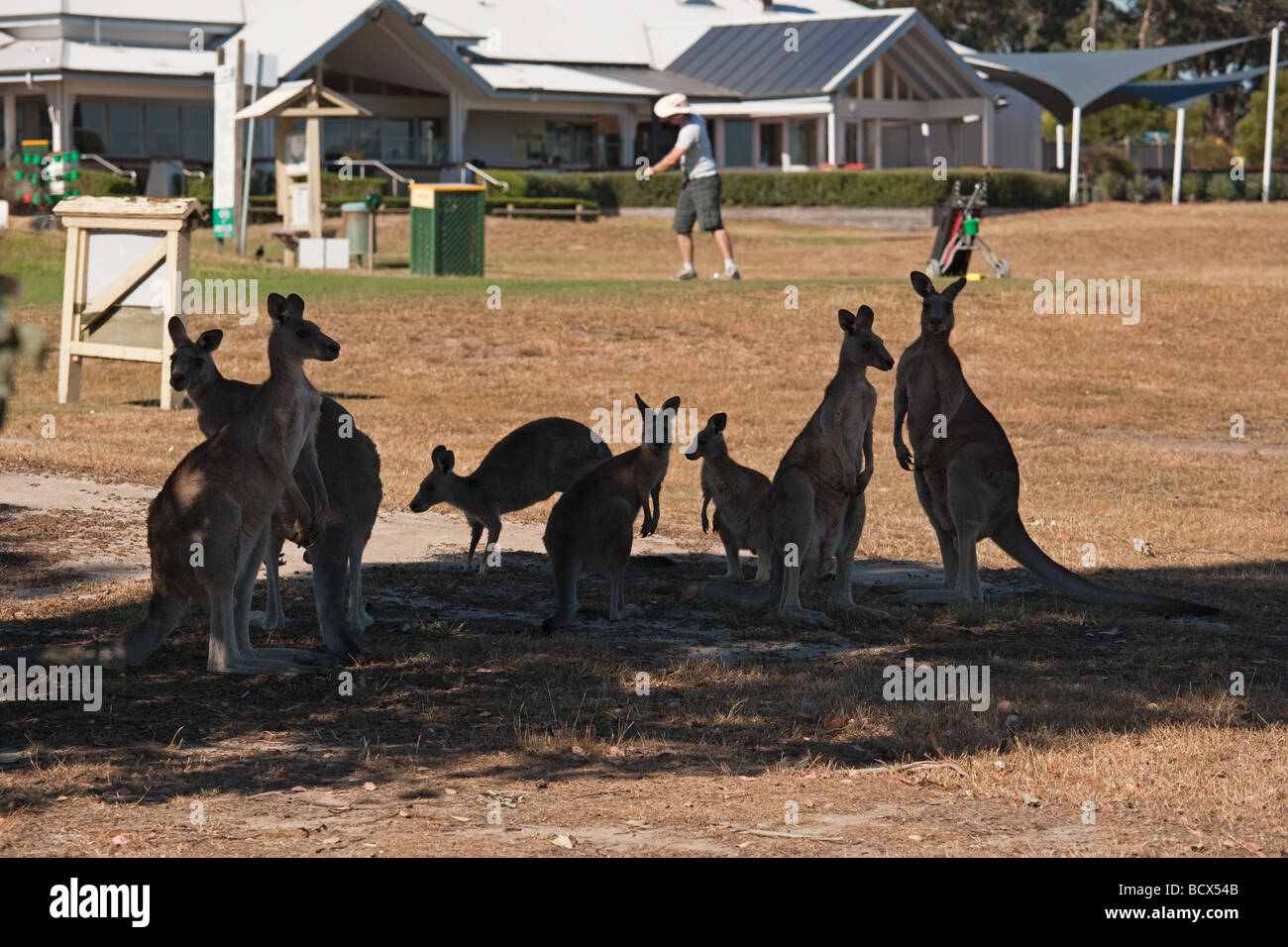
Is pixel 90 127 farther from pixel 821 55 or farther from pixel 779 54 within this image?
pixel 821 55

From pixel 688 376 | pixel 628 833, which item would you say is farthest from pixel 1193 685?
pixel 688 376

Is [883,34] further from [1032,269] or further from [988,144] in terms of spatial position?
[1032,269]

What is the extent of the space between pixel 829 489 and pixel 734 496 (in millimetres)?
604

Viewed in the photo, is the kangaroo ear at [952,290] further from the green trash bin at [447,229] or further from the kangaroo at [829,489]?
the green trash bin at [447,229]

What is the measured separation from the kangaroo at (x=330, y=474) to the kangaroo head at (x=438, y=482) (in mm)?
1471

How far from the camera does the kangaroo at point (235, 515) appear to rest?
229 inches

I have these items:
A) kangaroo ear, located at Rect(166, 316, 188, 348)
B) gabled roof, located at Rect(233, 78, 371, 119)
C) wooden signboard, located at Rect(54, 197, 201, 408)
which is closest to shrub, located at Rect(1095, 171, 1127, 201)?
gabled roof, located at Rect(233, 78, 371, 119)

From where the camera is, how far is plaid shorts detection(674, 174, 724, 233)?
19688 millimetres

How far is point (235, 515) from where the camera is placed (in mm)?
5855

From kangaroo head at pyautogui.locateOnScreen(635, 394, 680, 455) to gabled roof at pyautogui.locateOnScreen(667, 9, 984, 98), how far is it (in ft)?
128

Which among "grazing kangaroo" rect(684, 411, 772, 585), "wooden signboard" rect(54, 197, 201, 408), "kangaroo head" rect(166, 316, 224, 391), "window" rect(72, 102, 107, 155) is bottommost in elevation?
"grazing kangaroo" rect(684, 411, 772, 585)

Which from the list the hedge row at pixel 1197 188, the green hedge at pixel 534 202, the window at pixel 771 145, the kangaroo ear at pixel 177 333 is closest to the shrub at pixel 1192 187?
the hedge row at pixel 1197 188

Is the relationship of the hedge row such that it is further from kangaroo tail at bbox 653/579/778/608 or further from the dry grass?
kangaroo tail at bbox 653/579/778/608

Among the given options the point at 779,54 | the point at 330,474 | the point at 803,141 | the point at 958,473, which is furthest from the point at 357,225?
the point at 803,141
